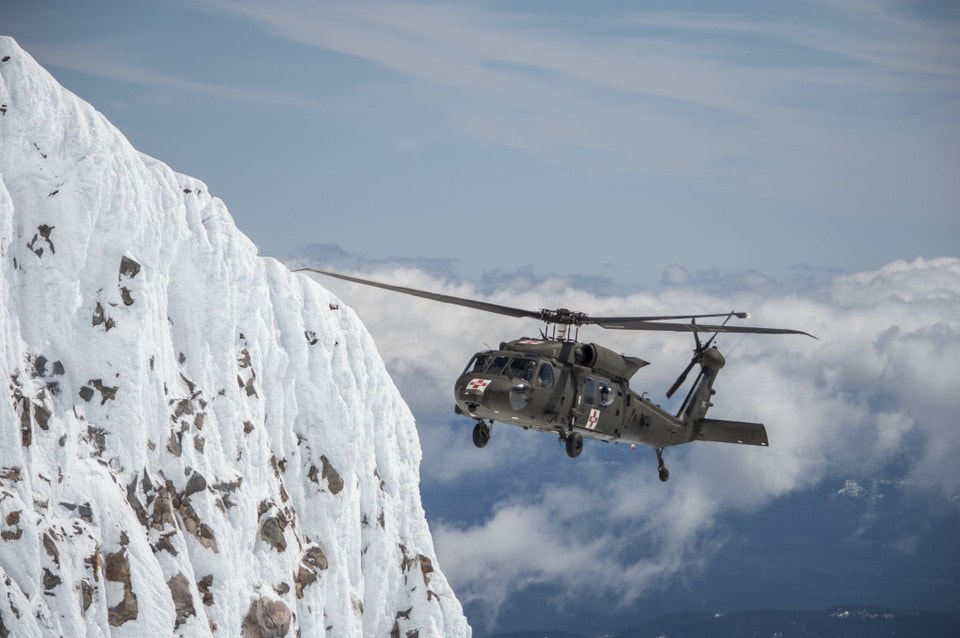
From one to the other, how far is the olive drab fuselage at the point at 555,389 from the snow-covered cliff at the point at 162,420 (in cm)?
8703

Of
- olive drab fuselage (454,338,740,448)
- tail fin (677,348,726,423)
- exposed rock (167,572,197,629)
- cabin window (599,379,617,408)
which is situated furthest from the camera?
exposed rock (167,572,197,629)

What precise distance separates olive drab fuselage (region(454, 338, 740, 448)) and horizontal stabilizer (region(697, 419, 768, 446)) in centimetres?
604

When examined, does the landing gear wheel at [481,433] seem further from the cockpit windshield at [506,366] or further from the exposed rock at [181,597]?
the exposed rock at [181,597]

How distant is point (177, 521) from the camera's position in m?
144

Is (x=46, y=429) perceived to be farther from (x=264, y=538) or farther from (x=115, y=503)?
(x=264, y=538)

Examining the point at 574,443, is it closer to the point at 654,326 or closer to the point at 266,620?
the point at 654,326

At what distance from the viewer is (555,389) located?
49188 millimetres

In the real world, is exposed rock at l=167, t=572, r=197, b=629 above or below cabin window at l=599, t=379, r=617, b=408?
below

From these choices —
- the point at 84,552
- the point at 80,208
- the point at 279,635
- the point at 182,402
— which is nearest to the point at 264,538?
the point at 279,635

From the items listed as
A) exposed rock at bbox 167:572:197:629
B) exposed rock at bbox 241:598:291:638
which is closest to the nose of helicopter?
exposed rock at bbox 167:572:197:629

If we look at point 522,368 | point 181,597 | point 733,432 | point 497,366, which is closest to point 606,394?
point 522,368

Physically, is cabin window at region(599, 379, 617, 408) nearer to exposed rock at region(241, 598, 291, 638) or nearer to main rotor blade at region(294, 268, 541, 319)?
main rotor blade at region(294, 268, 541, 319)

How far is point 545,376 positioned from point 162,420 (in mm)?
103324

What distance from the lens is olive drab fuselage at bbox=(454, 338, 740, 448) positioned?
47688 mm
